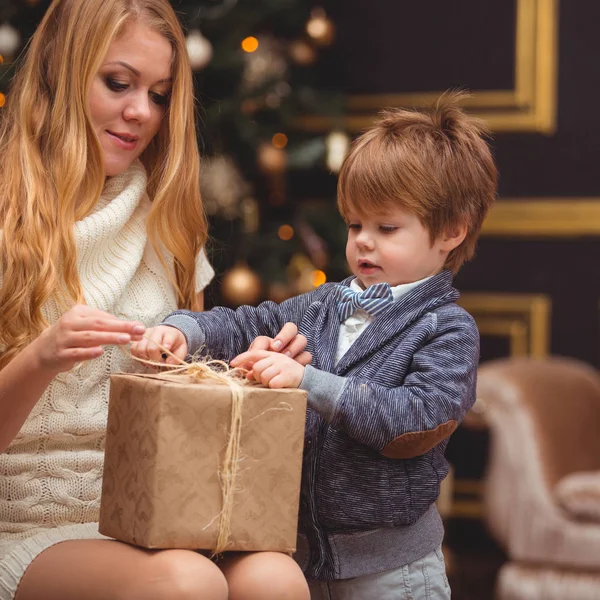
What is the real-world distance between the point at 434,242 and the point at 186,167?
489 millimetres

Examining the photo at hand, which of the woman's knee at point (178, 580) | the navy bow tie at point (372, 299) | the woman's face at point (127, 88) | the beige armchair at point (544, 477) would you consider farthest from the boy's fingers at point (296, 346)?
the beige armchair at point (544, 477)

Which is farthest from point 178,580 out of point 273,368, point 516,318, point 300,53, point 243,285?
point 516,318

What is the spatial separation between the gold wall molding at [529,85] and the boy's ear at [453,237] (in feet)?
6.76

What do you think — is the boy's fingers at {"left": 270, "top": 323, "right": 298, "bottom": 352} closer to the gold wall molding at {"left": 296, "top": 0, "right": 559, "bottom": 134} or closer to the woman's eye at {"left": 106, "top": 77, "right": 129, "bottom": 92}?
the woman's eye at {"left": 106, "top": 77, "right": 129, "bottom": 92}

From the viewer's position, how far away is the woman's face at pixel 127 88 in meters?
1.72

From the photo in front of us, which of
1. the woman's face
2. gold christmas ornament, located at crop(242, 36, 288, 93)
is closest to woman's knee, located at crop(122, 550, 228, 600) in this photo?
the woman's face

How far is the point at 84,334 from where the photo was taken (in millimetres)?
1338

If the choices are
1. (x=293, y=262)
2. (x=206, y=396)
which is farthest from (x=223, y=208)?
(x=206, y=396)

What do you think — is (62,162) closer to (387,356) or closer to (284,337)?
(284,337)

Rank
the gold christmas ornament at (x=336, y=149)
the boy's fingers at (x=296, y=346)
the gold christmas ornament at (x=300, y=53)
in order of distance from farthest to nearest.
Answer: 1. the gold christmas ornament at (x=300, y=53)
2. the gold christmas ornament at (x=336, y=149)
3. the boy's fingers at (x=296, y=346)

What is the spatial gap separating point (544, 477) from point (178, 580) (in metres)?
1.77

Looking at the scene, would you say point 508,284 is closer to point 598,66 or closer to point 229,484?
point 598,66

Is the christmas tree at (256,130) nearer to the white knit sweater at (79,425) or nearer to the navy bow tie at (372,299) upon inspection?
the white knit sweater at (79,425)

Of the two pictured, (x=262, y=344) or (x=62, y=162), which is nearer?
(x=262, y=344)
